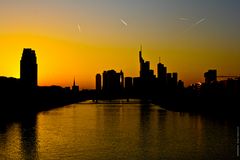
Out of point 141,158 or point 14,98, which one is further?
point 14,98

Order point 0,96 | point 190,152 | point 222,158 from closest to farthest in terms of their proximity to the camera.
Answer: point 222,158 < point 190,152 < point 0,96

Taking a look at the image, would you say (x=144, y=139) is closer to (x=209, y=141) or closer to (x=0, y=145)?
(x=209, y=141)

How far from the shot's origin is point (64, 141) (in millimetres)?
53062

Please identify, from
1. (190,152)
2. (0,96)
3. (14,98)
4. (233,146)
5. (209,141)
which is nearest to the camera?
(190,152)

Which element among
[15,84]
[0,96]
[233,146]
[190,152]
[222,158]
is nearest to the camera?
[222,158]

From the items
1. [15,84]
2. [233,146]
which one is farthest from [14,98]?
[233,146]

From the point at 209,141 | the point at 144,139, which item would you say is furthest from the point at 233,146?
the point at 144,139

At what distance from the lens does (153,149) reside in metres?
45.2

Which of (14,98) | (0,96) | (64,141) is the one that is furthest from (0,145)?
(14,98)

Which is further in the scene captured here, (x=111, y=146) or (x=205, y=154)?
(x=111, y=146)

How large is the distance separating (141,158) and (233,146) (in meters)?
11.8

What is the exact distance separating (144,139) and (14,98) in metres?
132

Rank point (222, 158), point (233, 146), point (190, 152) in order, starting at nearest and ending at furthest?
1. point (222, 158)
2. point (190, 152)
3. point (233, 146)

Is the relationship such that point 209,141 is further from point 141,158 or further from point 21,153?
point 21,153
